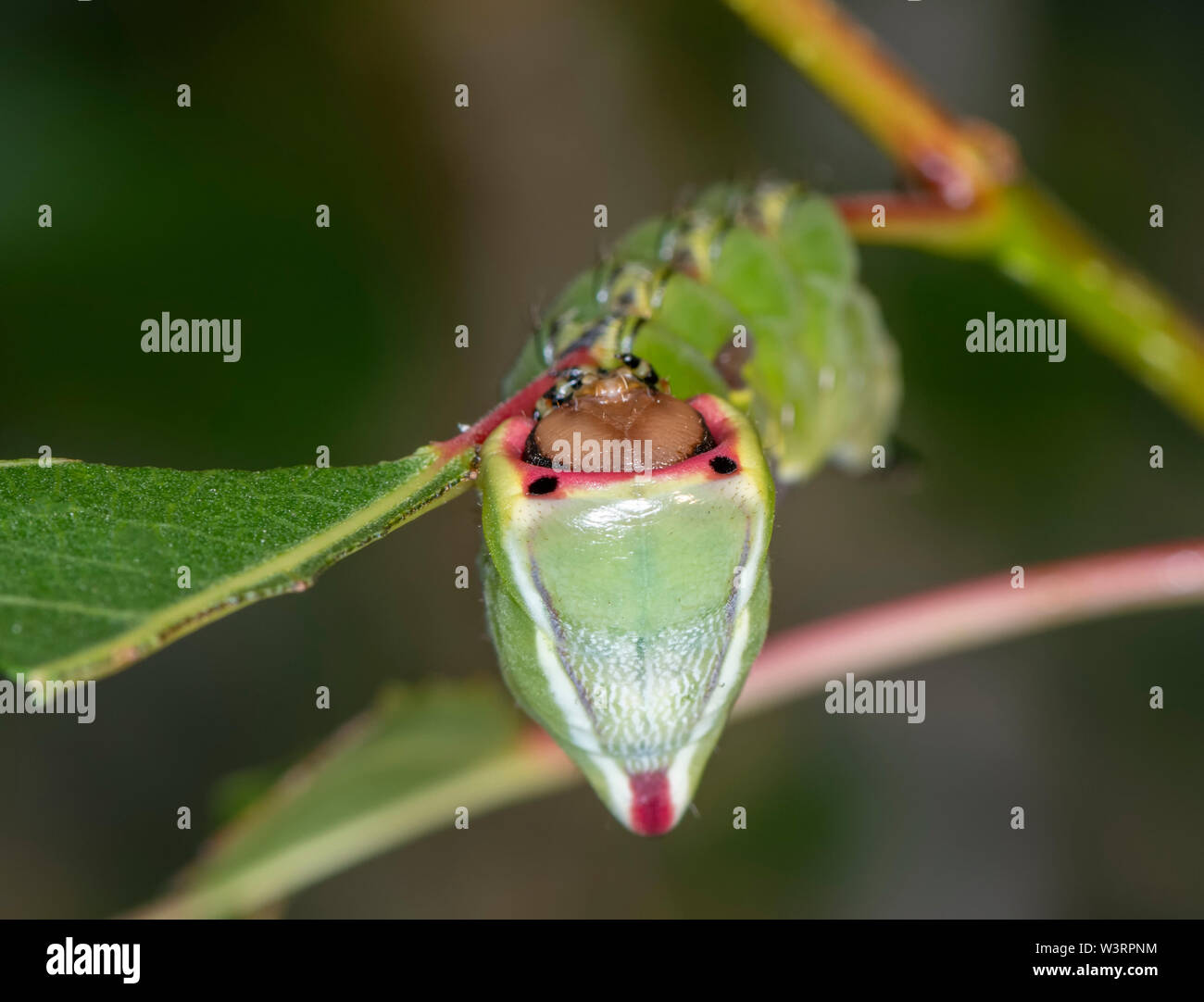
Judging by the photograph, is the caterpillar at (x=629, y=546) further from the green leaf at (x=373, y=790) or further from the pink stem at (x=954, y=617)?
A: the green leaf at (x=373, y=790)

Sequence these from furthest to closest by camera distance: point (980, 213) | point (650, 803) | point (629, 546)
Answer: point (980, 213) < point (650, 803) < point (629, 546)

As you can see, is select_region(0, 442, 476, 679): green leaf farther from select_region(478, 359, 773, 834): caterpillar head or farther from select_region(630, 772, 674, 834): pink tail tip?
select_region(630, 772, 674, 834): pink tail tip

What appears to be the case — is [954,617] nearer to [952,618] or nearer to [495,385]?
[952,618]

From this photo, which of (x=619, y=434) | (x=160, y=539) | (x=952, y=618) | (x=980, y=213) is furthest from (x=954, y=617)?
(x=160, y=539)

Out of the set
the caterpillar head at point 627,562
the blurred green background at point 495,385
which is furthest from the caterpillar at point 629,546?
the blurred green background at point 495,385

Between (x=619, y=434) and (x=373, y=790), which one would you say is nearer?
(x=619, y=434)

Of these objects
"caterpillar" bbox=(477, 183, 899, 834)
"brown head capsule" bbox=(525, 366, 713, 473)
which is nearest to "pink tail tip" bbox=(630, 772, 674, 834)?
"caterpillar" bbox=(477, 183, 899, 834)

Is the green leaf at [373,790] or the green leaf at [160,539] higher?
the green leaf at [160,539]
